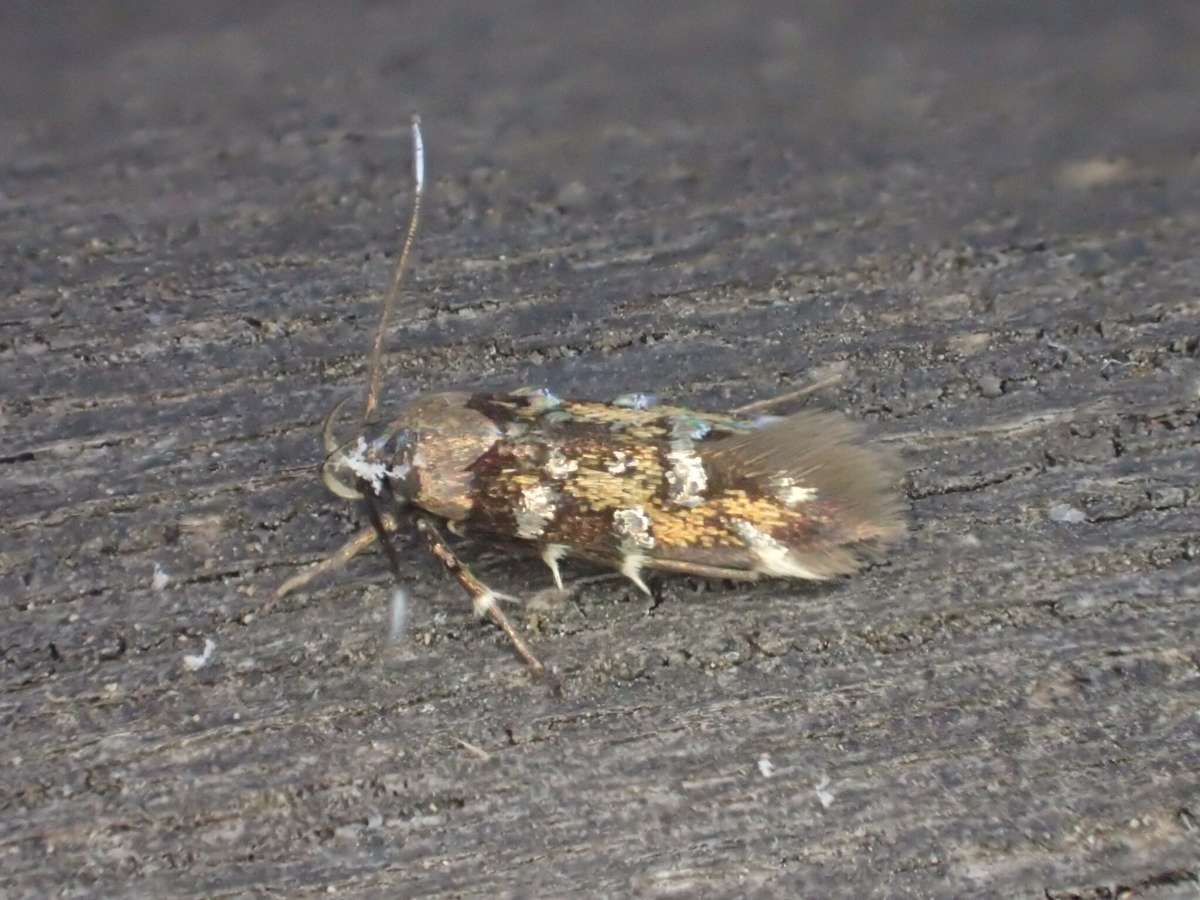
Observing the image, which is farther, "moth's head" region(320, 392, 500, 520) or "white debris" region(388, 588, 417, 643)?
"moth's head" region(320, 392, 500, 520)

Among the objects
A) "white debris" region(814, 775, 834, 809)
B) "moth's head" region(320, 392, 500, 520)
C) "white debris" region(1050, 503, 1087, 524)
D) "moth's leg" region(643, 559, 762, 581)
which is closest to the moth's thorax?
"moth's head" region(320, 392, 500, 520)

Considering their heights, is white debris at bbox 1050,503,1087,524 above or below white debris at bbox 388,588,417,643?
above

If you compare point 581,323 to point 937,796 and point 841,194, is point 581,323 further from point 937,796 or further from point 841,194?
point 937,796

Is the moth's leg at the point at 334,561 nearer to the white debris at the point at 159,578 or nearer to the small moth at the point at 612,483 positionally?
the small moth at the point at 612,483

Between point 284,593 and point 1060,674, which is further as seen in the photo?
point 284,593

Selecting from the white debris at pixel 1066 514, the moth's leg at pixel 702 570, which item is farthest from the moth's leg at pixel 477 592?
the white debris at pixel 1066 514

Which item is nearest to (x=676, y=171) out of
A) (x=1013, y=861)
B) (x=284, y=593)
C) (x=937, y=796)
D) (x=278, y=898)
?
(x=284, y=593)

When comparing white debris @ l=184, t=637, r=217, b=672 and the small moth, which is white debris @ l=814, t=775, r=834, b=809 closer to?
the small moth
